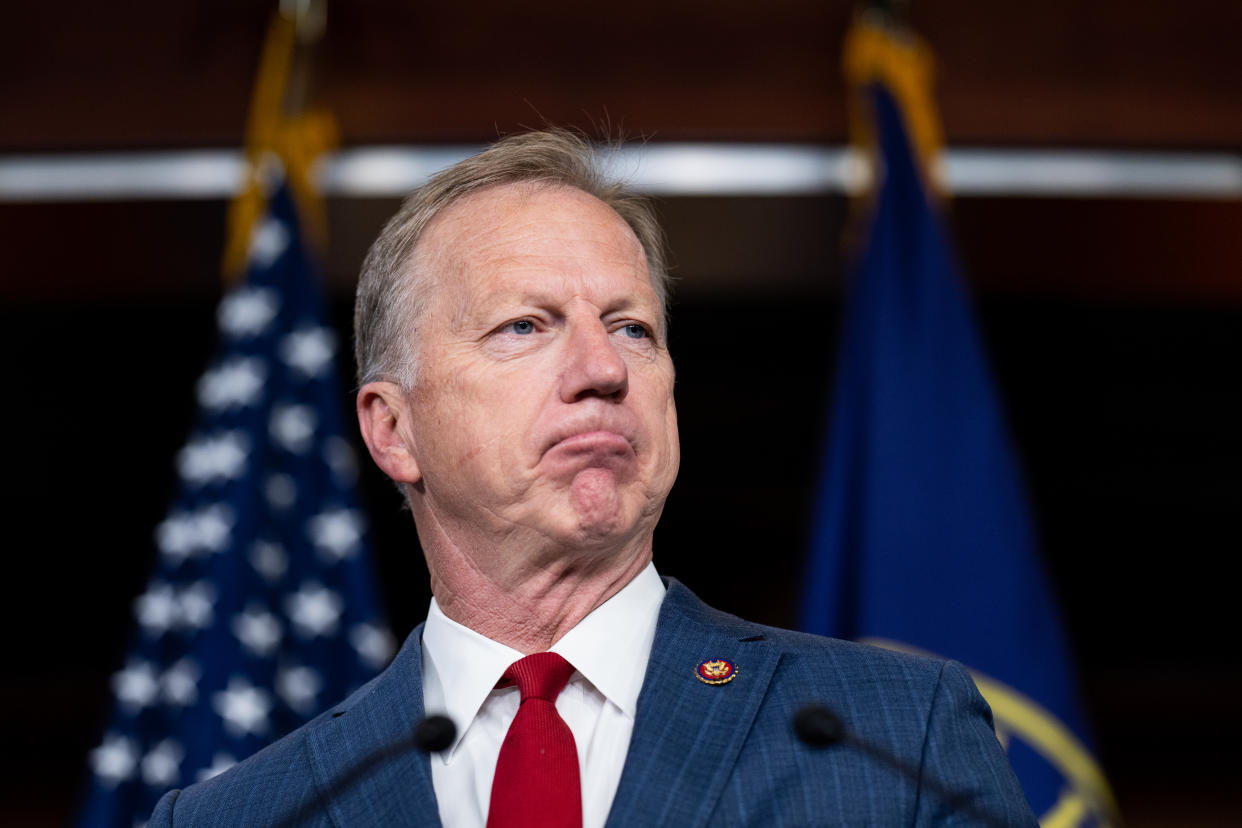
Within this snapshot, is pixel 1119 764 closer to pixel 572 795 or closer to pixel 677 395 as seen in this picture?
pixel 677 395

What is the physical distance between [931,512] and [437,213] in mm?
1609

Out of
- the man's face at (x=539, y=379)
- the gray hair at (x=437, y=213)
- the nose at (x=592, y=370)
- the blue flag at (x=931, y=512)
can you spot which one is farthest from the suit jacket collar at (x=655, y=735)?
the blue flag at (x=931, y=512)

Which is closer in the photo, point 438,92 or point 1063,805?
point 1063,805

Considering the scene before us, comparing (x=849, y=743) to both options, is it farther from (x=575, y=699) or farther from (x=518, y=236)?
(x=518, y=236)

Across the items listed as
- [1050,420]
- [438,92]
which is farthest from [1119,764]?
[438,92]

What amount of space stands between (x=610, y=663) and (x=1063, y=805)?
1.65m

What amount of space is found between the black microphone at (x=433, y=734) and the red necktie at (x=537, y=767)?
0.11 metres

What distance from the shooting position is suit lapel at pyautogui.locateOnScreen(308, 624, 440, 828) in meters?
1.25

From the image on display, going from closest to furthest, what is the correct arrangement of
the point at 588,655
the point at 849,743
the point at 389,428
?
the point at 849,743 → the point at 588,655 → the point at 389,428

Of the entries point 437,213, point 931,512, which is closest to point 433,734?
point 437,213

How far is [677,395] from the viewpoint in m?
4.96

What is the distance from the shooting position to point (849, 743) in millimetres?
1130

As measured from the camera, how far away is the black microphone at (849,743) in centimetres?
108

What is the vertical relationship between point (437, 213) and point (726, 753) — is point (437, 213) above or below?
above
